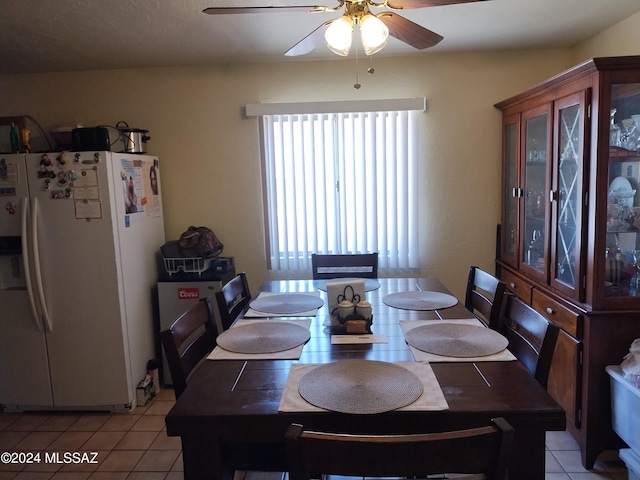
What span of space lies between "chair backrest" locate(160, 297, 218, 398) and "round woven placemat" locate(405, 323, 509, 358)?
0.75 metres

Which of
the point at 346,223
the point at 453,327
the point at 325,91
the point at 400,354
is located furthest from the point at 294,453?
the point at 325,91

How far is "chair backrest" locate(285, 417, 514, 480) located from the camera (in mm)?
849

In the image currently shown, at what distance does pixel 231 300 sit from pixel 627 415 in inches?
70.4

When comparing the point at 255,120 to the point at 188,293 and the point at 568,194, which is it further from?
the point at 568,194

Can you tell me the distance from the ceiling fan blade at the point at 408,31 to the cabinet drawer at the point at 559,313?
4.60 ft

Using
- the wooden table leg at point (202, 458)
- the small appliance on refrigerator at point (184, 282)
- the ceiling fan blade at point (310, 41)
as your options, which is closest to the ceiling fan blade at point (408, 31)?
the ceiling fan blade at point (310, 41)

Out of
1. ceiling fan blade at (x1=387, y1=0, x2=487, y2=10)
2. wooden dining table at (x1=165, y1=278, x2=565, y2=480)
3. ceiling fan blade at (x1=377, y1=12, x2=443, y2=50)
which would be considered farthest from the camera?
ceiling fan blade at (x1=377, y1=12, x2=443, y2=50)

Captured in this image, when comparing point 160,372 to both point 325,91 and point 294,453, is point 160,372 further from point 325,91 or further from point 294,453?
point 294,453

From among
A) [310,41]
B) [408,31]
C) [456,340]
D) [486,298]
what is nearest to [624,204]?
[486,298]

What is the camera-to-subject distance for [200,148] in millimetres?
3236

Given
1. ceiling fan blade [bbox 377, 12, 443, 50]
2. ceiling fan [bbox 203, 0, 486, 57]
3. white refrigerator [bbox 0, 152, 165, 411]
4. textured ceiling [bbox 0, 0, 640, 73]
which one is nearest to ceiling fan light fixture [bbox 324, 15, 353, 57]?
ceiling fan [bbox 203, 0, 486, 57]

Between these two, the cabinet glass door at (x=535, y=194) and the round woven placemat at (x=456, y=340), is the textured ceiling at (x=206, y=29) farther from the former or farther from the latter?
the round woven placemat at (x=456, y=340)

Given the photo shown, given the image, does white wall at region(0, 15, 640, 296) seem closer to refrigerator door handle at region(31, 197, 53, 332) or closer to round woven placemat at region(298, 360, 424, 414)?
refrigerator door handle at region(31, 197, 53, 332)

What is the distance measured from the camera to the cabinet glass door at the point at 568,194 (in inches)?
81.4
